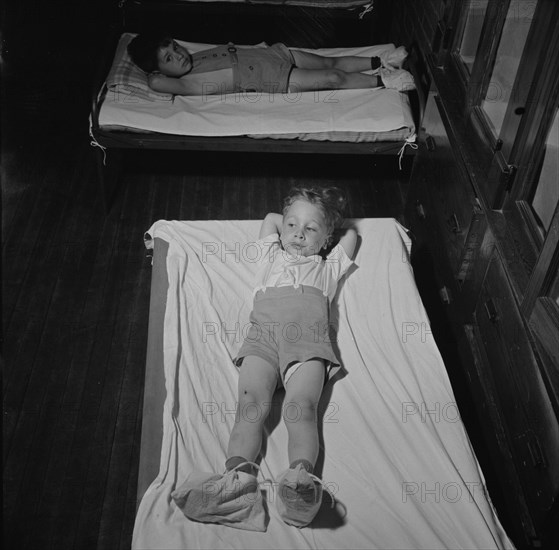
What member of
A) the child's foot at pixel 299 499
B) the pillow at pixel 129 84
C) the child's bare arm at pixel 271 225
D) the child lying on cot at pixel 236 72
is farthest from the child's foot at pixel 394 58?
the child's foot at pixel 299 499

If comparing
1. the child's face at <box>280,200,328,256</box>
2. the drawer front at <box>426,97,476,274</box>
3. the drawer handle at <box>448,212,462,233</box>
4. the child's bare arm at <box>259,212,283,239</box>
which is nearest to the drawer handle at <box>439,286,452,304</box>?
the drawer front at <box>426,97,476,274</box>

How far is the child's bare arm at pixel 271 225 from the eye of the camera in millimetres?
2525

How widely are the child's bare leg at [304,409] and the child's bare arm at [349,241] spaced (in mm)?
575

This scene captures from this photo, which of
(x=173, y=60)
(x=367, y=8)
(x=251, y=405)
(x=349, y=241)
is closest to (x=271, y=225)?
(x=349, y=241)

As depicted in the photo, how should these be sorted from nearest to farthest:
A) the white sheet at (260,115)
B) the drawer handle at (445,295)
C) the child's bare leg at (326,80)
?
the drawer handle at (445,295) → the white sheet at (260,115) → the child's bare leg at (326,80)

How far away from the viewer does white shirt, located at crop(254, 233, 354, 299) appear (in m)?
2.31

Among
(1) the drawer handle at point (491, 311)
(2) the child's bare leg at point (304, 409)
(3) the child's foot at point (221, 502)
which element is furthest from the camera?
(1) the drawer handle at point (491, 311)

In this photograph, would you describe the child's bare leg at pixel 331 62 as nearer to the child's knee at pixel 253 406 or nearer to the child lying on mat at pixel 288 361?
the child lying on mat at pixel 288 361

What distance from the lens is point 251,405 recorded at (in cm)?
196

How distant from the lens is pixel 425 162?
9.51 ft

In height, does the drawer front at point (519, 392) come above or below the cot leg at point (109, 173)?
above

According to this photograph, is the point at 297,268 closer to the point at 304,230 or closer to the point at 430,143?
the point at 304,230

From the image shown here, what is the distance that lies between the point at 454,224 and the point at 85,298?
1.57 metres

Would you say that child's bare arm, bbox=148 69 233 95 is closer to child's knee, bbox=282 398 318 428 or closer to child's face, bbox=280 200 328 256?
child's face, bbox=280 200 328 256
